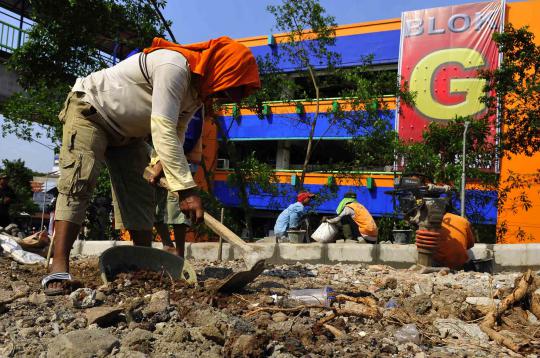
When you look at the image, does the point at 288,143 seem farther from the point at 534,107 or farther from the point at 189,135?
the point at 189,135

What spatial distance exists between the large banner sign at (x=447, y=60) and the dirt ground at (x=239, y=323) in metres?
12.1

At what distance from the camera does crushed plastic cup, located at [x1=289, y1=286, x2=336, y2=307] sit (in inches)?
99.7

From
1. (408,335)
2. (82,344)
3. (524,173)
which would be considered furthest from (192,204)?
(524,173)

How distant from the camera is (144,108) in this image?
285 centimetres

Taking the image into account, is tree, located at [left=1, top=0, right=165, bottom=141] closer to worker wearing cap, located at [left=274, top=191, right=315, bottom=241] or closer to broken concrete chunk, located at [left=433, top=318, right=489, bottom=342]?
worker wearing cap, located at [left=274, top=191, right=315, bottom=241]

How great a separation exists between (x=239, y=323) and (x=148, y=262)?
1.27 metres

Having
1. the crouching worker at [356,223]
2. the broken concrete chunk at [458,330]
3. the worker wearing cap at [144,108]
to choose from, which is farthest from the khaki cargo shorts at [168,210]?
the crouching worker at [356,223]

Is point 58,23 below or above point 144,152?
above

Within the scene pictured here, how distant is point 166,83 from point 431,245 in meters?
2.89

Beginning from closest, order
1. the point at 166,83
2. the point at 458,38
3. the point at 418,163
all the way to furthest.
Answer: the point at 166,83, the point at 418,163, the point at 458,38

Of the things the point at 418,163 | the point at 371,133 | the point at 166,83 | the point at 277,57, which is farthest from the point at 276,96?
the point at 166,83

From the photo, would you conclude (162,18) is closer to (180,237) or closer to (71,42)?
(71,42)

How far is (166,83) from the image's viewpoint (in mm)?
2598

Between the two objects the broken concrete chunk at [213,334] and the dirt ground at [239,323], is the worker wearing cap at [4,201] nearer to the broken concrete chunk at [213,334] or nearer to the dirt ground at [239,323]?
the dirt ground at [239,323]
